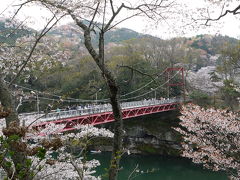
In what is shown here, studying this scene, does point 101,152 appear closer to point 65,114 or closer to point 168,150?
point 168,150

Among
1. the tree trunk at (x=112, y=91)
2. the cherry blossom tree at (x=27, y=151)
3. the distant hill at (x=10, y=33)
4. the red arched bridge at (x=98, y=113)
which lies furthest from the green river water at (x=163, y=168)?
the cherry blossom tree at (x=27, y=151)

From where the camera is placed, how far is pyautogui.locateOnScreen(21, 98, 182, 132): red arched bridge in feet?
37.5

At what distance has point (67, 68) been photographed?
2594 cm

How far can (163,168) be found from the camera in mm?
→ 16328

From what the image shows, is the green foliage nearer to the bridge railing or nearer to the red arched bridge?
the red arched bridge

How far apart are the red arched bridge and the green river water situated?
10.7ft

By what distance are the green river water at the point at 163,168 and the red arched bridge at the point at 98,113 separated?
3.28m

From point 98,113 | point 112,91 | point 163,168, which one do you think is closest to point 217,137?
point 98,113

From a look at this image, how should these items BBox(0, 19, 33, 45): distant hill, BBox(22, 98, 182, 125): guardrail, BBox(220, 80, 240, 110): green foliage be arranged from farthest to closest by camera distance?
BBox(220, 80, 240, 110): green foliage < BBox(22, 98, 182, 125): guardrail < BBox(0, 19, 33, 45): distant hill

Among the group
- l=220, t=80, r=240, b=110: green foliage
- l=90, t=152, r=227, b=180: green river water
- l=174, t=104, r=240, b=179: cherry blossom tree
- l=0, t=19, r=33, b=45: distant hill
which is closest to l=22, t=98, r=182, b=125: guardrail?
l=0, t=19, r=33, b=45: distant hill

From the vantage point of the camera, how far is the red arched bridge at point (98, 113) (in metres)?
11.4

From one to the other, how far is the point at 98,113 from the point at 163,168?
602cm

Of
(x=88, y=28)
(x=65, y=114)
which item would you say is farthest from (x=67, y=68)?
(x=88, y=28)

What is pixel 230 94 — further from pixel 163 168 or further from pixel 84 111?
pixel 84 111
